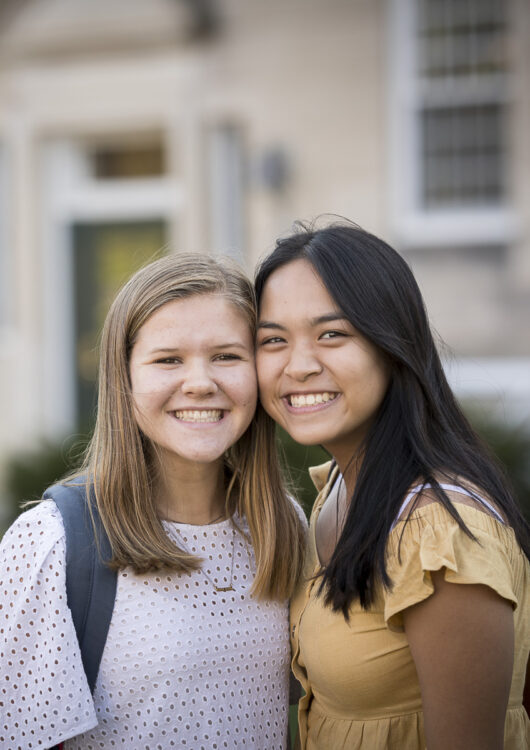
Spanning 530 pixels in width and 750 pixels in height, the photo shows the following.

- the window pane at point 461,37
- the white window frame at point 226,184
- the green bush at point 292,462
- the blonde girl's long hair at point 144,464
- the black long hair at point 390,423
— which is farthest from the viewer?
the white window frame at point 226,184

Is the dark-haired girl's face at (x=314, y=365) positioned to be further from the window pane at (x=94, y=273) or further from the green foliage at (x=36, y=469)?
the window pane at (x=94, y=273)

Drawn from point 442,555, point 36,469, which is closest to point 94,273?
point 36,469

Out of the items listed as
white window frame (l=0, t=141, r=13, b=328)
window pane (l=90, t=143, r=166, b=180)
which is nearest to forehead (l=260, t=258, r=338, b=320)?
window pane (l=90, t=143, r=166, b=180)

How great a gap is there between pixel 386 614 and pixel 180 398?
80 cm

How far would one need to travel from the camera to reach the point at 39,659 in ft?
7.41

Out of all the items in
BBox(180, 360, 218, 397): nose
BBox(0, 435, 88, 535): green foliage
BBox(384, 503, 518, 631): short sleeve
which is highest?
BBox(180, 360, 218, 397): nose

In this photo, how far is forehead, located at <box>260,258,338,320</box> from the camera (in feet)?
8.34

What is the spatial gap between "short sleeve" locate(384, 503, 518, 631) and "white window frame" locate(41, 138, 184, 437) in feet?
23.7

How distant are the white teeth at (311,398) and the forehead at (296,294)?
0.22m

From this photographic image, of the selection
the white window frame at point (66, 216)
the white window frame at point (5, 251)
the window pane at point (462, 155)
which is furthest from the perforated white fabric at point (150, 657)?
the white window frame at point (5, 251)


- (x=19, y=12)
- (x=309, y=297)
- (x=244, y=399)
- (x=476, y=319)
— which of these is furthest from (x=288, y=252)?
(x=19, y=12)

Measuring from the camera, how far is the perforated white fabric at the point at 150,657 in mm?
2268

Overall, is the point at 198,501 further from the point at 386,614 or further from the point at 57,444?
the point at 57,444

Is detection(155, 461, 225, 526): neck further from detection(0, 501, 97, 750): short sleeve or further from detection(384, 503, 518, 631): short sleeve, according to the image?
detection(384, 503, 518, 631): short sleeve
